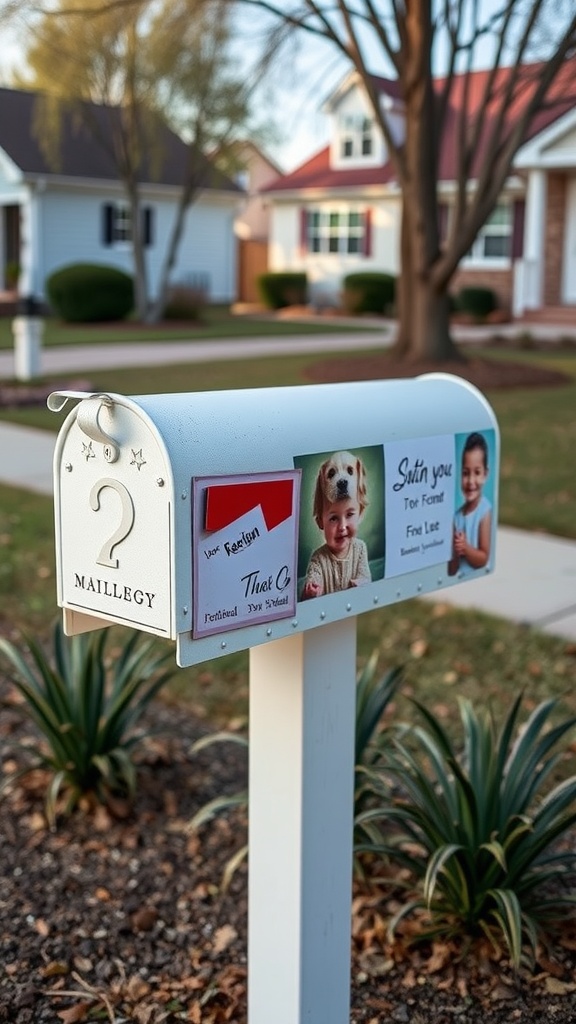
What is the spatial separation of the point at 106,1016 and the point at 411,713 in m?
1.95

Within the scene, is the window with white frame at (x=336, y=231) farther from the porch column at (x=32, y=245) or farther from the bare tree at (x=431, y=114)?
the bare tree at (x=431, y=114)

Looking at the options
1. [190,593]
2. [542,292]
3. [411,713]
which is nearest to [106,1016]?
[190,593]

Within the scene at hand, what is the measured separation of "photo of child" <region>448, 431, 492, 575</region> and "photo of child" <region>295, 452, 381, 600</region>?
13.3 inches

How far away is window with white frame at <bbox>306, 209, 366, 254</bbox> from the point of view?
1212 inches

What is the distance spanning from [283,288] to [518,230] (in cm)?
619

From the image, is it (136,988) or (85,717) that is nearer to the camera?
(136,988)

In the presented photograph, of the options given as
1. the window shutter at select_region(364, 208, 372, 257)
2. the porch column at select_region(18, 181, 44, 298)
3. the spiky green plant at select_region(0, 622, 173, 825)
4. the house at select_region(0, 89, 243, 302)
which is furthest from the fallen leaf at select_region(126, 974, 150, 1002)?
the window shutter at select_region(364, 208, 372, 257)

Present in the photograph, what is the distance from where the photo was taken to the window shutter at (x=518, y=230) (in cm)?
2775

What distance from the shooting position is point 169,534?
5.87 feet

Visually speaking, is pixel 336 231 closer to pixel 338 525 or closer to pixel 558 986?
pixel 558 986

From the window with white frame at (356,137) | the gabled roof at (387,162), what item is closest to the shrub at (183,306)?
the gabled roof at (387,162)

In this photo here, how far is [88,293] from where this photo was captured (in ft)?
79.5

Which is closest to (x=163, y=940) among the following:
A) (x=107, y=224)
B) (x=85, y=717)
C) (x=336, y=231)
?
(x=85, y=717)

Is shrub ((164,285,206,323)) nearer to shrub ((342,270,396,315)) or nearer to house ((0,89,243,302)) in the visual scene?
house ((0,89,243,302))
